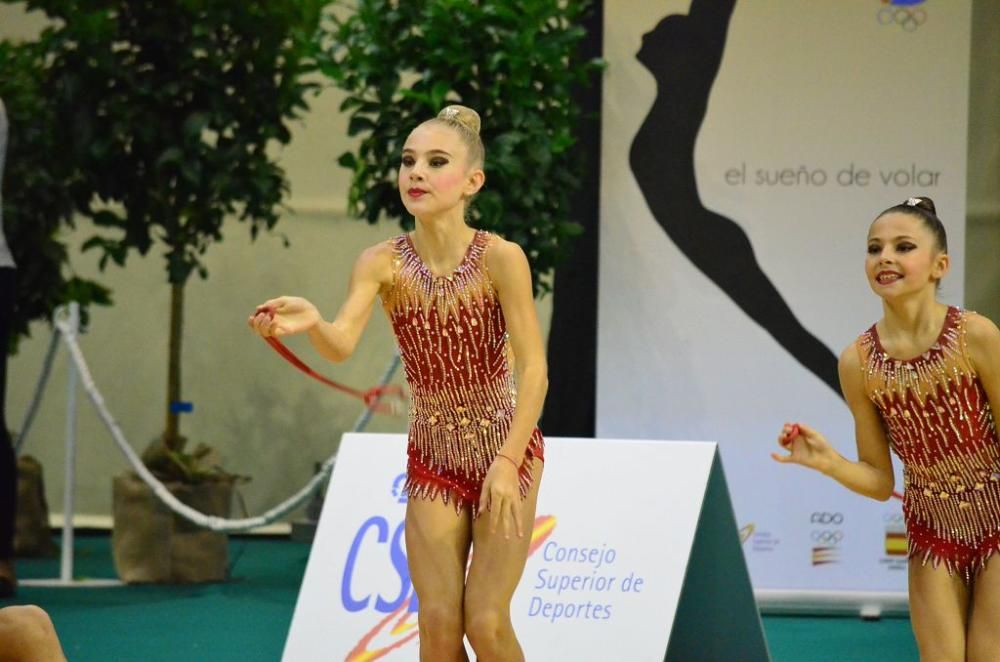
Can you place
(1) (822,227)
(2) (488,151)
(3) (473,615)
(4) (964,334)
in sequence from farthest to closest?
(1) (822,227), (2) (488,151), (4) (964,334), (3) (473,615)

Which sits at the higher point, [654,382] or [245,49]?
[245,49]

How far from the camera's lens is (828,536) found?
576 cm

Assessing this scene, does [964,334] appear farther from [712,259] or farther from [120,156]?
[120,156]

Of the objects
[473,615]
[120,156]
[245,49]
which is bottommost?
[473,615]

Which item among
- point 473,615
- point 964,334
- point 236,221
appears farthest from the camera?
point 236,221

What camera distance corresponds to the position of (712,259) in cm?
584

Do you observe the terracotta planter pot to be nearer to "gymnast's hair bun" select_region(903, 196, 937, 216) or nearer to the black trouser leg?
the black trouser leg

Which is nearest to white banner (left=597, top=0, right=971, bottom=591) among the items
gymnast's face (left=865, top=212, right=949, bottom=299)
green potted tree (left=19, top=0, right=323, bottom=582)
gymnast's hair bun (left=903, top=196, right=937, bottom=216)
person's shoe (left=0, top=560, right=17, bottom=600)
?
green potted tree (left=19, top=0, right=323, bottom=582)

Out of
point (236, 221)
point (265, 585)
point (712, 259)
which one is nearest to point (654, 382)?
point (712, 259)

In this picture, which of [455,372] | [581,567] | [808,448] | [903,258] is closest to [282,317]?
[455,372]

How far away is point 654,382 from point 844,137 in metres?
1.27

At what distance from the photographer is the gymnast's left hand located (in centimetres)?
319

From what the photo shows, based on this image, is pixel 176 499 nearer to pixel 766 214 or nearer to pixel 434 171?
pixel 766 214

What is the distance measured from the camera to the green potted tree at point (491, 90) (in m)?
5.37
